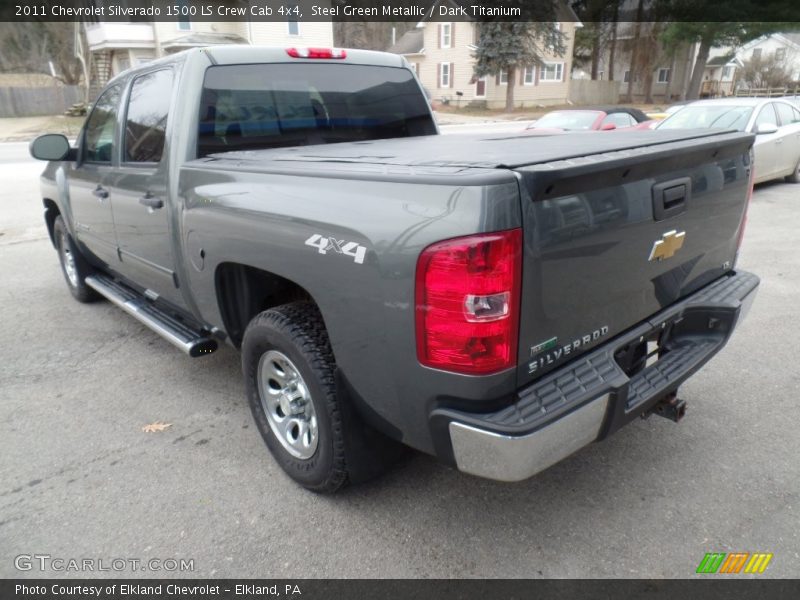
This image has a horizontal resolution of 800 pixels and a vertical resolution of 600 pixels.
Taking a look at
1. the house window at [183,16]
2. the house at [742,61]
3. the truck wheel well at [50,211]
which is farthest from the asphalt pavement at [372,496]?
the house at [742,61]

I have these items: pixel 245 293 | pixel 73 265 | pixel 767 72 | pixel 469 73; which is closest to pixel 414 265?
pixel 245 293

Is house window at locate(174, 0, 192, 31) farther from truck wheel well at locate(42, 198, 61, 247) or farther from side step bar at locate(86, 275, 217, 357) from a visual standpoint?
side step bar at locate(86, 275, 217, 357)

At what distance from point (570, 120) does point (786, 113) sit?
12.5 ft

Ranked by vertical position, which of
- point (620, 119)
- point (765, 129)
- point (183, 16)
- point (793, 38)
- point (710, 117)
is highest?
point (183, 16)

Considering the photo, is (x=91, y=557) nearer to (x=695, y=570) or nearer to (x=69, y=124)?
(x=695, y=570)

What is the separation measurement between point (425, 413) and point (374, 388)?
0.80ft

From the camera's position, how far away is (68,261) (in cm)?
561

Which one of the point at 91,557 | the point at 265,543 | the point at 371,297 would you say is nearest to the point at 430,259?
the point at 371,297

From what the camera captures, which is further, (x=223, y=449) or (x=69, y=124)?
(x=69, y=124)

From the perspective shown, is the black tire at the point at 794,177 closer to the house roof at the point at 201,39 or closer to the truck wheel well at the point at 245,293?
the truck wheel well at the point at 245,293

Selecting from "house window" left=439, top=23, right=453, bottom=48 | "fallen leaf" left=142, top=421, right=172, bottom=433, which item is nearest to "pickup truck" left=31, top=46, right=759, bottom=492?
"fallen leaf" left=142, top=421, right=172, bottom=433

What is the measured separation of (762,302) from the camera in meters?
5.12

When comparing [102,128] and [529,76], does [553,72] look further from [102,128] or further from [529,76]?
[102,128]

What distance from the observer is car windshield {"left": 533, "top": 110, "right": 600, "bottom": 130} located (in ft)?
39.2
